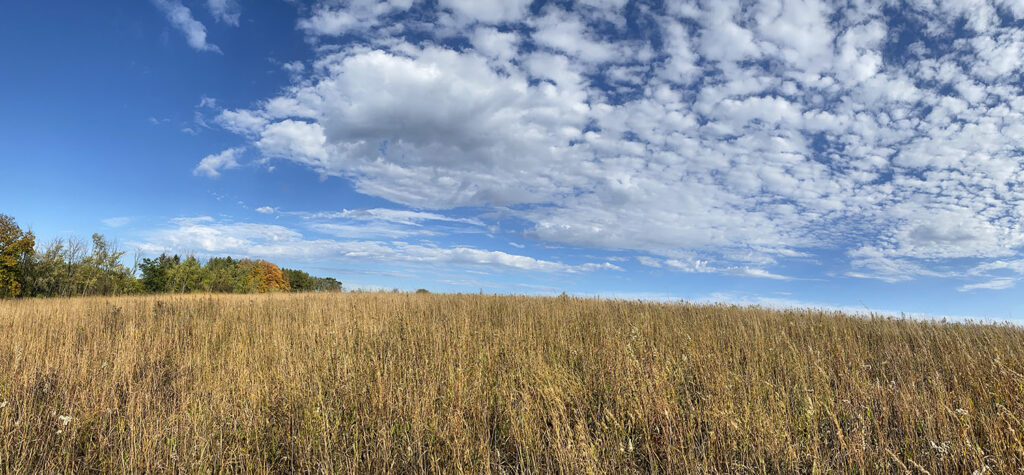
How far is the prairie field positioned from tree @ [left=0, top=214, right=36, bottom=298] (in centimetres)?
Answer: 2197

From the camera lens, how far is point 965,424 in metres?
3.79

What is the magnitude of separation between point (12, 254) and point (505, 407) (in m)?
32.7

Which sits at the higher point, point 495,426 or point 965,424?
point 965,424

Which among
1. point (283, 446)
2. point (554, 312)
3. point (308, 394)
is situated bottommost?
point (283, 446)

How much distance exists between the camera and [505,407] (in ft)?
15.3

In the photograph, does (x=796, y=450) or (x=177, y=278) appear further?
(x=177, y=278)

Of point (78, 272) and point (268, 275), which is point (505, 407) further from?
point (268, 275)

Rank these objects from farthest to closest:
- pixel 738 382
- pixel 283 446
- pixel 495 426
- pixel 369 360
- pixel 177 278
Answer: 1. pixel 177 278
2. pixel 369 360
3. pixel 738 382
4. pixel 495 426
5. pixel 283 446

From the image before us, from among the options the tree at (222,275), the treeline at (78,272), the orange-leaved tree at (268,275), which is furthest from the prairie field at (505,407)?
the orange-leaved tree at (268,275)

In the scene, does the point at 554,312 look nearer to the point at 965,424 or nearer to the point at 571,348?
the point at 571,348

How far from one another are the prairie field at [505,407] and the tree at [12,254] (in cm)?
2197

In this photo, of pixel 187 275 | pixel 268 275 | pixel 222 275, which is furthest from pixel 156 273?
pixel 268 275

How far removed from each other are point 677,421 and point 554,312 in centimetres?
793

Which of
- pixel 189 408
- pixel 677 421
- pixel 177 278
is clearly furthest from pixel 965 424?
pixel 177 278
